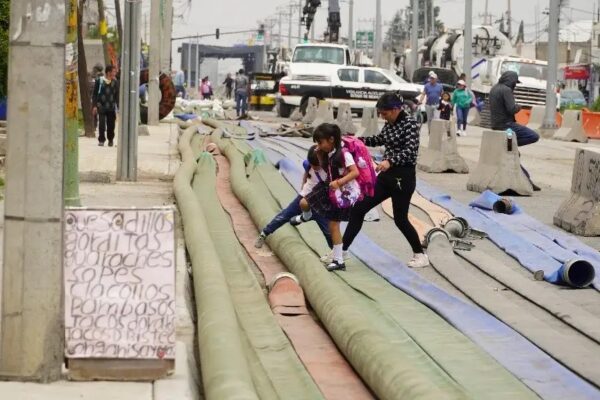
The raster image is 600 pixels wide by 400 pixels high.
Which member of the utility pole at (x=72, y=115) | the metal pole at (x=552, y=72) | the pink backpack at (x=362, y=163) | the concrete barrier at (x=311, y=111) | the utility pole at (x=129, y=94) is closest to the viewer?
the utility pole at (x=72, y=115)

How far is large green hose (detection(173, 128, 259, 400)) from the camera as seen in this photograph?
7.37m

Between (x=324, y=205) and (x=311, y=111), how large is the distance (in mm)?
31374

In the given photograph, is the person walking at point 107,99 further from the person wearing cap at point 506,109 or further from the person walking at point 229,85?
the person walking at point 229,85

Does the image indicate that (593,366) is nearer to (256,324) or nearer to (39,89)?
(256,324)

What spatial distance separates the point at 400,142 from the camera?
40.7 ft

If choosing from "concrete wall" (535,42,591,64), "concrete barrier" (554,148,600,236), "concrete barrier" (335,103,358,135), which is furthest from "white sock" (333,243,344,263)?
"concrete wall" (535,42,591,64)

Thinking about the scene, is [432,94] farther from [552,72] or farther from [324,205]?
[324,205]

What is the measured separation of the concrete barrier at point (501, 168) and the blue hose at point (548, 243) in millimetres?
1987

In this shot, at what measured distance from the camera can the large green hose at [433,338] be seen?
795cm

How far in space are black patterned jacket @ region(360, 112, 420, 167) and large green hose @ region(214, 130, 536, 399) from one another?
977 mm

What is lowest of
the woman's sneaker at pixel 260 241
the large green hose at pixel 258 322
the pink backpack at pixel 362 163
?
the large green hose at pixel 258 322

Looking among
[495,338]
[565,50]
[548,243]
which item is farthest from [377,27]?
[495,338]

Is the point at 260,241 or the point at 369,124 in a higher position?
the point at 369,124

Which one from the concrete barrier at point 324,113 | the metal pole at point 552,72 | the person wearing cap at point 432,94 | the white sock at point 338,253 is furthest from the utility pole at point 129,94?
the metal pole at point 552,72
